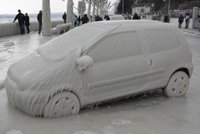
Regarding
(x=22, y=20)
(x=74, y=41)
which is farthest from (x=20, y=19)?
(x=74, y=41)

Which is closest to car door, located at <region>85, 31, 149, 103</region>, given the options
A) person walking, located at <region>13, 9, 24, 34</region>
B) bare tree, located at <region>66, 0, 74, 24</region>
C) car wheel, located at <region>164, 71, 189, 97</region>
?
car wheel, located at <region>164, 71, 189, 97</region>

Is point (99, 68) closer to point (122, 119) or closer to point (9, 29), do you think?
point (122, 119)

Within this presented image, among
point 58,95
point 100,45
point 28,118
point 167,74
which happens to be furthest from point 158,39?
point 28,118

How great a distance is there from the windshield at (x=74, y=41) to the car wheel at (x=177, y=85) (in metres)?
1.71

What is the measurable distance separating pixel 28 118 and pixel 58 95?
609 mm

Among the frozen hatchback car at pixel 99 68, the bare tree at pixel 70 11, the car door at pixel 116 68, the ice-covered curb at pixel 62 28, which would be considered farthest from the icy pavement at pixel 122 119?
the bare tree at pixel 70 11

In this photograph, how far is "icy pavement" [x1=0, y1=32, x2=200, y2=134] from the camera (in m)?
5.62

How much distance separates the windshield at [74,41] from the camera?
6.57 metres

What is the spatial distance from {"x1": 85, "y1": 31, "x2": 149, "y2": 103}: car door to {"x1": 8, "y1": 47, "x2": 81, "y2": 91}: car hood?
1.03 feet

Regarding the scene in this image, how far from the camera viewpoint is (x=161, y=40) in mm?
7352

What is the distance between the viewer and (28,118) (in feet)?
19.9

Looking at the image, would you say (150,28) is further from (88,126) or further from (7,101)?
(7,101)

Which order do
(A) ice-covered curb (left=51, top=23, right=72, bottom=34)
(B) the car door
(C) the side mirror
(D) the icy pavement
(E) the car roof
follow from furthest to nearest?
1. (A) ice-covered curb (left=51, top=23, right=72, bottom=34)
2. (E) the car roof
3. (B) the car door
4. (C) the side mirror
5. (D) the icy pavement

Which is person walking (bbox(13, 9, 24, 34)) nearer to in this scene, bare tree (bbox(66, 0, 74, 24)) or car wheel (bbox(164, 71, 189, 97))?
bare tree (bbox(66, 0, 74, 24))
